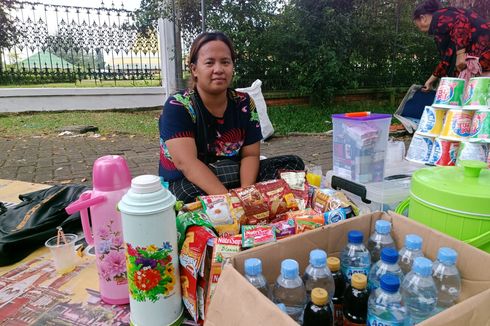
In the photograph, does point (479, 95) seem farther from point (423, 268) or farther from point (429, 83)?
point (429, 83)

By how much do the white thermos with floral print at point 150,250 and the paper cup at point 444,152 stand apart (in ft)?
4.64

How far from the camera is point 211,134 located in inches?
80.7

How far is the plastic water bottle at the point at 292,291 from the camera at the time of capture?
92 cm

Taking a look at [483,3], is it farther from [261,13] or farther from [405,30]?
[261,13]

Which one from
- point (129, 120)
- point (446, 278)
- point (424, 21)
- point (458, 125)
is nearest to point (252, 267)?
point (446, 278)

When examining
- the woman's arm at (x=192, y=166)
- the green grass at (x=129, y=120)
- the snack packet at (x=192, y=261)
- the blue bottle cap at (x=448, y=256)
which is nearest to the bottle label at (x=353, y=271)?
the blue bottle cap at (x=448, y=256)

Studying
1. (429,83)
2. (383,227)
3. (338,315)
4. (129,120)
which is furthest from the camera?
(129,120)

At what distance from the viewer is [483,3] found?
20.6 ft

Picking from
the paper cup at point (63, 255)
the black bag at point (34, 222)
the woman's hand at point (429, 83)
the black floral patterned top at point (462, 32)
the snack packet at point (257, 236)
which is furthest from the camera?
the woman's hand at point (429, 83)

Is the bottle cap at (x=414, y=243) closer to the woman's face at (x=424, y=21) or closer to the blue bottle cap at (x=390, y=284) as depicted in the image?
the blue bottle cap at (x=390, y=284)

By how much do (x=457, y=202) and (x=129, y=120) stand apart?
6.31 m

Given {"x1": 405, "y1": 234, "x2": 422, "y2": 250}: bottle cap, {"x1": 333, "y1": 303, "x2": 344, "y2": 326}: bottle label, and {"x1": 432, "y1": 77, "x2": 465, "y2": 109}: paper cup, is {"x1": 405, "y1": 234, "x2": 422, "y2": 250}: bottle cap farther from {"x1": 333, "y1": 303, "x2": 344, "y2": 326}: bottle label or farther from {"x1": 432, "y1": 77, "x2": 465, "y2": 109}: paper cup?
{"x1": 432, "y1": 77, "x2": 465, "y2": 109}: paper cup

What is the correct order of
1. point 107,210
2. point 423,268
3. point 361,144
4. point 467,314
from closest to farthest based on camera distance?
point 467,314
point 423,268
point 107,210
point 361,144

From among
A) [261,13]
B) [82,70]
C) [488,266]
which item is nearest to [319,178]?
[488,266]
